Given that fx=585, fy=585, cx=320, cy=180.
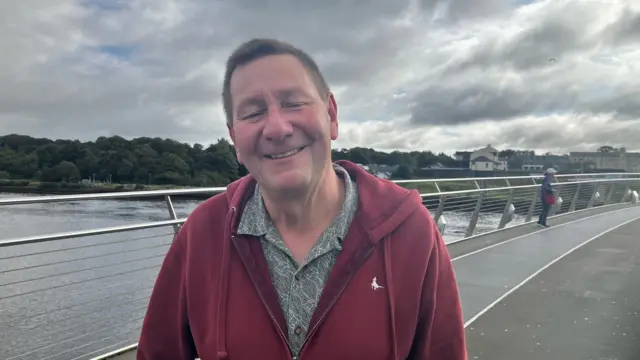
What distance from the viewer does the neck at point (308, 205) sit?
5.65ft

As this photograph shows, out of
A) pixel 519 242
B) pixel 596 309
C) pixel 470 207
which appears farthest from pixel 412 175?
pixel 596 309

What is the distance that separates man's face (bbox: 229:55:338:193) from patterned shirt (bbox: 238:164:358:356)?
6.3 inches

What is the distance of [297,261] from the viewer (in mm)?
1725

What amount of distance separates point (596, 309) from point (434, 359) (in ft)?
13.4

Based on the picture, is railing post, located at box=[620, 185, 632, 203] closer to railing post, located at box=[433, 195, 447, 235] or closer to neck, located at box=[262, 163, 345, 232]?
railing post, located at box=[433, 195, 447, 235]

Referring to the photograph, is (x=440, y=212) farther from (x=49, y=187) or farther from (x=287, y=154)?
(x=287, y=154)

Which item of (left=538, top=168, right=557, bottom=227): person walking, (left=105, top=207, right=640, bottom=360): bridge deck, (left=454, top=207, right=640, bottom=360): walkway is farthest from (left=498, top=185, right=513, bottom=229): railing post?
(left=454, top=207, right=640, bottom=360): walkway

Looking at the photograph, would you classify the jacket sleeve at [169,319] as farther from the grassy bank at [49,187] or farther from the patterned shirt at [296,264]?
the grassy bank at [49,187]

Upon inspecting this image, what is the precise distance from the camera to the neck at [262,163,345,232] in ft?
5.65

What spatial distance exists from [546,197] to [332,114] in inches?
466

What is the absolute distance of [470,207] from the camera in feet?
32.6

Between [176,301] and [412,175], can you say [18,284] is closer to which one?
[176,301]

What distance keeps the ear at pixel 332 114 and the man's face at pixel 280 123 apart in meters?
0.08

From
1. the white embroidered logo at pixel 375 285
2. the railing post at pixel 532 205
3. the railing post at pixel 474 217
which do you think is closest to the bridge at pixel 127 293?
the white embroidered logo at pixel 375 285
